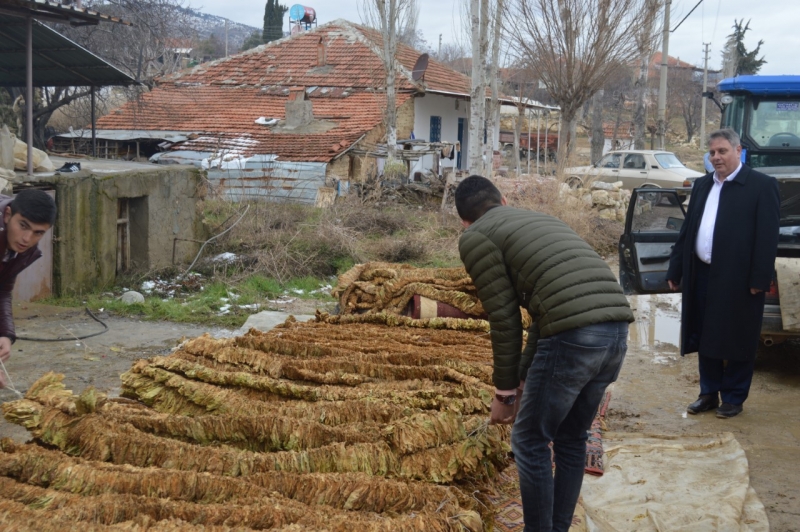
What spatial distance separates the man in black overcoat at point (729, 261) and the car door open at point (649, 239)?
3.37ft

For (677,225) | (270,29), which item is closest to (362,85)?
(677,225)

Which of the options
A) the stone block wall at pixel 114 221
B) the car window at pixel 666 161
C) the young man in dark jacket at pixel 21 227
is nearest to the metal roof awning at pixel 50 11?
A: the stone block wall at pixel 114 221

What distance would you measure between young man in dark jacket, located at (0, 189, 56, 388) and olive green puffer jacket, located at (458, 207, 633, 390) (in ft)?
6.41

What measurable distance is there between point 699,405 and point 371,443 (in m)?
3.22

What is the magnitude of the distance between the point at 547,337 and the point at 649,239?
13.1ft

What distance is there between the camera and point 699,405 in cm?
550

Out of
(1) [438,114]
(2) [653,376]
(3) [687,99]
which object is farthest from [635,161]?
(3) [687,99]

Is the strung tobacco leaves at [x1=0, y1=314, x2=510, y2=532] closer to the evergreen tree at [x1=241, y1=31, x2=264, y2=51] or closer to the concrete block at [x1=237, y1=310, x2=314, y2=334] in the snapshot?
the concrete block at [x1=237, y1=310, x2=314, y2=334]

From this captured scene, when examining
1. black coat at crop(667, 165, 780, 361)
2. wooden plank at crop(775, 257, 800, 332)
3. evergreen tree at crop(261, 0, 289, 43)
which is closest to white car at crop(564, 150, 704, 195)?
wooden plank at crop(775, 257, 800, 332)

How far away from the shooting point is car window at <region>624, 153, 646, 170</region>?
842 inches

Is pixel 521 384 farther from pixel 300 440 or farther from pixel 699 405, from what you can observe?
pixel 699 405

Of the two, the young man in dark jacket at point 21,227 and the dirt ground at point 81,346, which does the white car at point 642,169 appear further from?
the young man in dark jacket at point 21,227

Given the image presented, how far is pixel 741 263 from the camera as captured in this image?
5.14 metres

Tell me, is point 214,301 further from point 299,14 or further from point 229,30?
point 229,30
